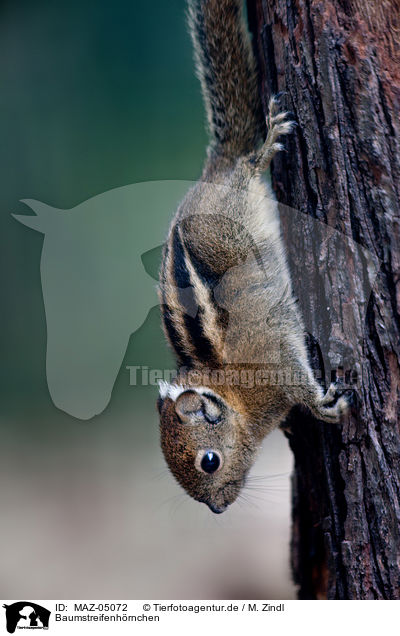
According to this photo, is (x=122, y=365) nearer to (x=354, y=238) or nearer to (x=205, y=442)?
(x=205, y=442)

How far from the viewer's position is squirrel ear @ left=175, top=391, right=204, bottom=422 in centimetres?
184

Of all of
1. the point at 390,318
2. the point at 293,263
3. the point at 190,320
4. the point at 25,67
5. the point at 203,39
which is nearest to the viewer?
the point at 390,318

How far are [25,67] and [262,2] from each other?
147 cm

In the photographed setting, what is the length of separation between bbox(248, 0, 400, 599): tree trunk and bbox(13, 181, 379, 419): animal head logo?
58cm

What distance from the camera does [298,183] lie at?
5.27 feet

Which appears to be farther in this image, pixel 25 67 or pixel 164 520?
pixel 164 520

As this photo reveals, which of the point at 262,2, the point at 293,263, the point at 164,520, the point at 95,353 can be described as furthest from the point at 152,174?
the point at 164,520

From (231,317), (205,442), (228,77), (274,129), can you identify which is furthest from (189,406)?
(228,77)

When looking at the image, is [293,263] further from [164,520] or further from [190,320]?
[164,520]

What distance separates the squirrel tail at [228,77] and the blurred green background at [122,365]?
0.21m
